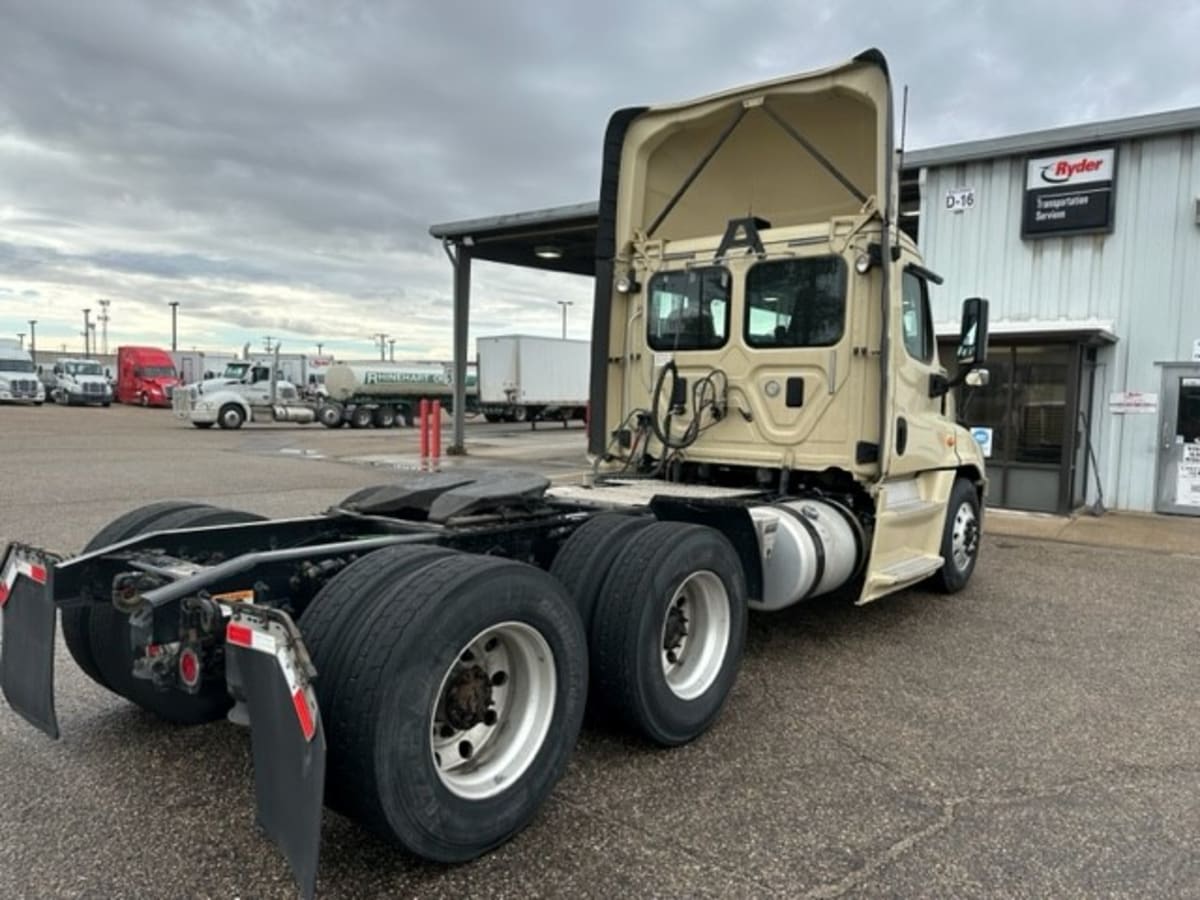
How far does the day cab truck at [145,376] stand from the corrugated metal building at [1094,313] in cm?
4283

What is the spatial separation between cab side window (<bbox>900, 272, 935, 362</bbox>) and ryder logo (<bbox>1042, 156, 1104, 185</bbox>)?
737 centimetres

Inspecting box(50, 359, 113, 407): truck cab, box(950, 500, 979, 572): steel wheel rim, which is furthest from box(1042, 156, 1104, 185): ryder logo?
box(50, 359, 113, 407): truck cab

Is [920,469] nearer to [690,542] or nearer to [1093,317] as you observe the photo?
[690,542]

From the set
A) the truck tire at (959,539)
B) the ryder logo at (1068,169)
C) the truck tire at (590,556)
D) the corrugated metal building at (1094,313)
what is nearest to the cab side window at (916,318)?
the truck tire at (959,539)

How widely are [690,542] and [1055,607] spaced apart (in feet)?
13.2

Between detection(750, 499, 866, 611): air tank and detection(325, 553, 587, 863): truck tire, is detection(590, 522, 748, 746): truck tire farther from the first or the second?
detection(750, 499, 866, 611): air tank

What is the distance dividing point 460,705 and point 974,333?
458 centimetres

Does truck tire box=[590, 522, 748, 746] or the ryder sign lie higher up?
the ryder sign

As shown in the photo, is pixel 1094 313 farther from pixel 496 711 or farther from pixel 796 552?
pixel 496 711

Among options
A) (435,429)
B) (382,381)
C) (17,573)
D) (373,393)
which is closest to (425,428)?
(435,429)

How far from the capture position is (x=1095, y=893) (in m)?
2.71

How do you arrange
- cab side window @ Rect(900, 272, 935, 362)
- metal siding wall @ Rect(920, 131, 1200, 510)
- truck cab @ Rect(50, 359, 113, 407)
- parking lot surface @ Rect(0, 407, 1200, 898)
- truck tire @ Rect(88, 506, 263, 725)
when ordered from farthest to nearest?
truck cab @ Rect(50, 359, 113, 407) → metal siding wall @ Rect(920, 131, 1200, 510) → cab side window @ Rect(900, 272, 935, 362) → truck tire @ Rect(88, 506, 263, 725) → parking lot surface @ Rect(0, 407, 1200, 898)

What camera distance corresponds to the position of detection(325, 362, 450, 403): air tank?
33.1 metres

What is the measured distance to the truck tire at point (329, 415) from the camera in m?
31.9
